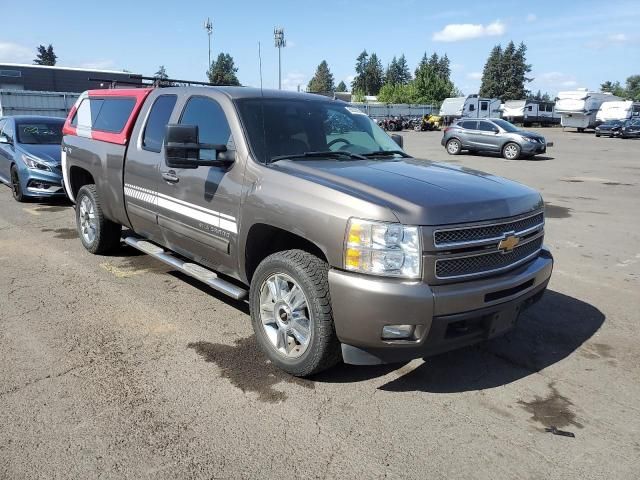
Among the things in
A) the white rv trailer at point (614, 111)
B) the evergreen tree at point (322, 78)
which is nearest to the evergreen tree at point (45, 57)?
the evergreen tree at point (322, 78)

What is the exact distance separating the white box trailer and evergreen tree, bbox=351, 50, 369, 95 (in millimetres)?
112078

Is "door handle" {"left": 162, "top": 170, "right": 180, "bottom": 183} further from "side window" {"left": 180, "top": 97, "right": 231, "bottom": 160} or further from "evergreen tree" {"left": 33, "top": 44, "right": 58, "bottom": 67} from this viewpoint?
"evergreen tree" {"left": 33, "top": 44, "right": 58, "bottom": 67}

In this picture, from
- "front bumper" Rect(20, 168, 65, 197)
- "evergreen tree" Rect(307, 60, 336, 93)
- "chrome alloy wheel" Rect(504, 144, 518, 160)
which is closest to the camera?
"front bumper" Rect(20, 168, 65, 197)

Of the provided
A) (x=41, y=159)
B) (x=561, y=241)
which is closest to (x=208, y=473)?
(x=561, y=241)

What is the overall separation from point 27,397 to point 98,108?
389cm

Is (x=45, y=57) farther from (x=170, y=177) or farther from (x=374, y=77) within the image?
(x=170, y=177)

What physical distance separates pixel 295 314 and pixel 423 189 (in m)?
1.16

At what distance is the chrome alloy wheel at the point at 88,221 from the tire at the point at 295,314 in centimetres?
330

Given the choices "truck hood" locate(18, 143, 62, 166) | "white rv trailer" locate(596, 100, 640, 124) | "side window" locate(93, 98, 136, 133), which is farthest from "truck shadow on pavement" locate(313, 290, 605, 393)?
"white rv trailer" locate(596, 100, 640, 124)

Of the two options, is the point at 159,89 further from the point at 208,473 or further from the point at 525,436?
the point at 525,436

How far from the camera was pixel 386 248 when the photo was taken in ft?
9.75

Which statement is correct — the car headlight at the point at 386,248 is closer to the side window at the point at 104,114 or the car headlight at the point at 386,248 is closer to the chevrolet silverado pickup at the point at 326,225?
the chevrolet silverado pickup at the point at 326,225

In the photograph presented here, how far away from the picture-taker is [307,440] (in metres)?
2.90

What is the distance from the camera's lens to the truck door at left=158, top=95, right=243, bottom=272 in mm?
3951
